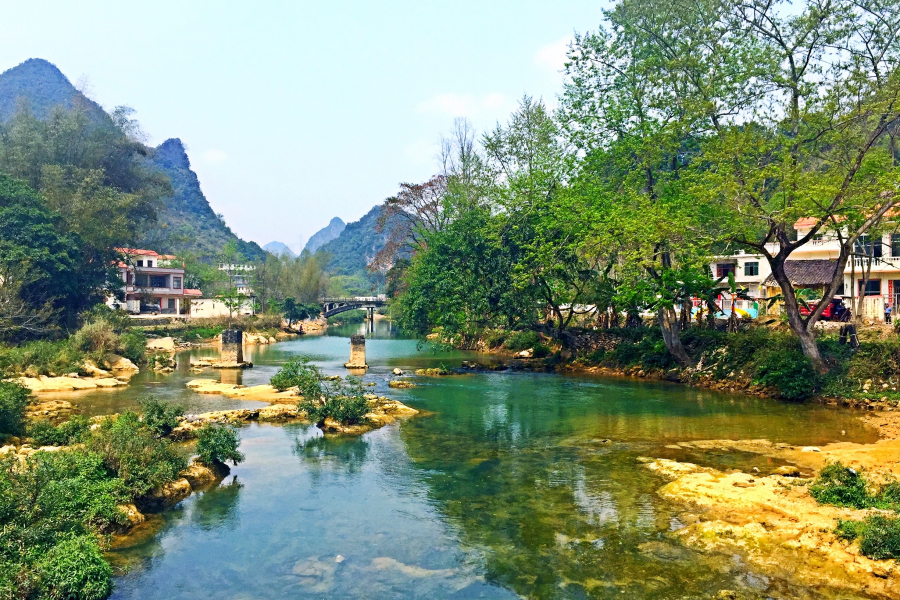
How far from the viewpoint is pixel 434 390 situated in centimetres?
2984

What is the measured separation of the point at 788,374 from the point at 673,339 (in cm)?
694

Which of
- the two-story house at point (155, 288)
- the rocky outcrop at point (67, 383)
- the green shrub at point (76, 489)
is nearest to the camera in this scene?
the green shrub at point (76, 489)

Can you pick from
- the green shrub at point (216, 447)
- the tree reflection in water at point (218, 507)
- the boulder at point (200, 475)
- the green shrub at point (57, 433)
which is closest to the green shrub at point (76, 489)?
the tree reflection in water at point (218, 507)

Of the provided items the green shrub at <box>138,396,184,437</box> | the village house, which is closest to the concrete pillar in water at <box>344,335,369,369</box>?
the green shrub at <box>138,396,184,437</box>

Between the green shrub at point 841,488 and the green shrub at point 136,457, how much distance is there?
13.8 metres

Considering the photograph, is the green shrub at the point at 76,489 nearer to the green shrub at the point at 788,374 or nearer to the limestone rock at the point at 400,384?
the limestone rock at the point at 400,384

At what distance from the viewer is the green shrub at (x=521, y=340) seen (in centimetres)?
4503

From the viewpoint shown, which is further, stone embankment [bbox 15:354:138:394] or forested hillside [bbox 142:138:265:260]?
forested hillside [bbox 142:138:265:260]

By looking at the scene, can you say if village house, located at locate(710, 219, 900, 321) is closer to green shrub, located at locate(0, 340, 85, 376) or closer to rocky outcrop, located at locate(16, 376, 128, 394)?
rocky outcrop, located at locate(16, 376, 128, 394)

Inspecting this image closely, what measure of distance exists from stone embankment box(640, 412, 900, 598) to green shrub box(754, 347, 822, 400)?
909 centimetres

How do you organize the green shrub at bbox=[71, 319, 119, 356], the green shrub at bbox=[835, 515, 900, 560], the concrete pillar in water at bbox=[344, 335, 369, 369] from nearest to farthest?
the green shrub at bbox=[835, 515, 900, 560], the green shrub at bbox=[71, 319, 119, 356], the concrete pillar in water at bbox=[344, 335, 369, 369]

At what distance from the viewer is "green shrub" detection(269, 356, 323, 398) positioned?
2231 centimetres

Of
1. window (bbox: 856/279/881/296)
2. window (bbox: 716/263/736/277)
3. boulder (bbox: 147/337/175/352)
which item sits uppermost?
window (bbox: 716/263/736/277)

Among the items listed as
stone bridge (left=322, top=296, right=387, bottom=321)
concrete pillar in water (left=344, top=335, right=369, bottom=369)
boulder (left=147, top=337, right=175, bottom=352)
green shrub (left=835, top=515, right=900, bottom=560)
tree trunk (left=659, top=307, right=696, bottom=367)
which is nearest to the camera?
green shrub (left=835, top=515, right=900, bottom=560)
